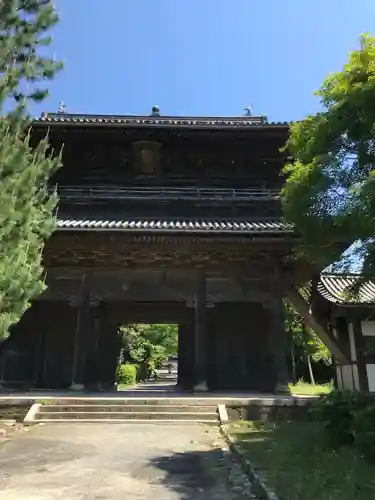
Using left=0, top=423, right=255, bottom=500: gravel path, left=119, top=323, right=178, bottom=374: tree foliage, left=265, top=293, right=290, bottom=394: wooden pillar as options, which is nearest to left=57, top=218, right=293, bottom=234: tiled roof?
left=265, top=293, right=290, bottom=394: wooden pillar

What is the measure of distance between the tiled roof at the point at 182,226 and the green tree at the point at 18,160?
4.25 meters

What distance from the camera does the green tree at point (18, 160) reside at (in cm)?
649

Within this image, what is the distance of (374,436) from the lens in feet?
19.4

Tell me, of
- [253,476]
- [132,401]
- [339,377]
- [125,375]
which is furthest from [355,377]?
[125,375]

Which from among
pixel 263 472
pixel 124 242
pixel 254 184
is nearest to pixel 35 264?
pixel 124 242

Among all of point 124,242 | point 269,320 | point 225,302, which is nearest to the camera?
point 124,242

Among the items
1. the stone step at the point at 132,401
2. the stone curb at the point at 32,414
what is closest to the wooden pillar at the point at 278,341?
the stone step at the point at 132,401

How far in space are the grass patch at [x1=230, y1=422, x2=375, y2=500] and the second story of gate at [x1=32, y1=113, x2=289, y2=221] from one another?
25.4 feet

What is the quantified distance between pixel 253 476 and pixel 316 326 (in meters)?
8.08

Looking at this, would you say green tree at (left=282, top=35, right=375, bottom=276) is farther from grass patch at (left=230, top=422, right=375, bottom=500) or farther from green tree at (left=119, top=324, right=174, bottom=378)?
green tree at (left=119, top=324, right=174, bottom=378)

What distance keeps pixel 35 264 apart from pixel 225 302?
7526 mm

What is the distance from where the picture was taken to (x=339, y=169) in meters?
6.97

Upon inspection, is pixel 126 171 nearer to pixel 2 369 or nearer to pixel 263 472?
pixel 2 369

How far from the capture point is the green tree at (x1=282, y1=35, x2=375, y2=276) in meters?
6.39
